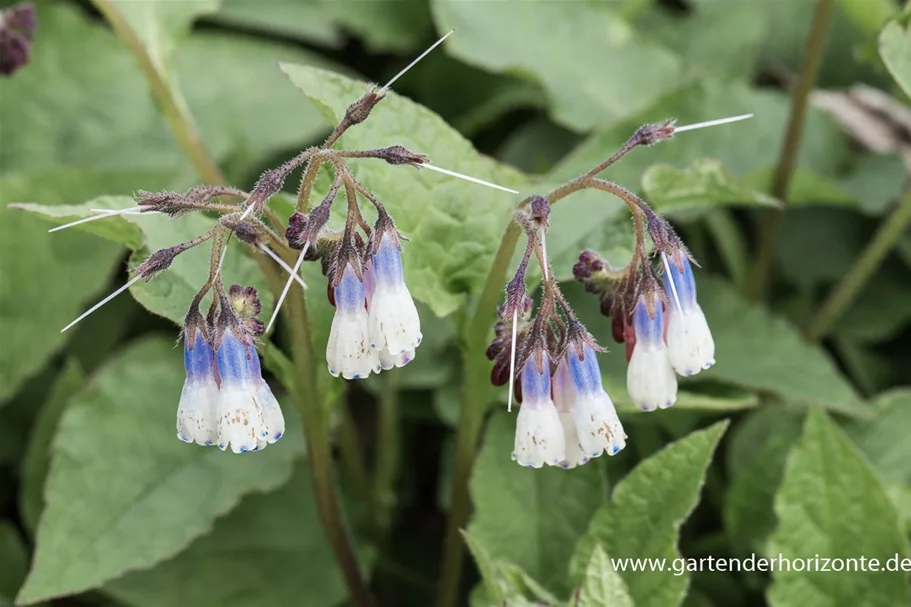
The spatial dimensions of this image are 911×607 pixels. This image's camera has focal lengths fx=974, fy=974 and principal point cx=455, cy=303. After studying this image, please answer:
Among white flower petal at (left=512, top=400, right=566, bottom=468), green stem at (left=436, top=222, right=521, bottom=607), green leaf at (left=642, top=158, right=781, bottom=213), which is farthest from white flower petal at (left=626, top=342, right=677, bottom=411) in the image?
green leaf at (left=642, top=158, right=781, bottom=213)

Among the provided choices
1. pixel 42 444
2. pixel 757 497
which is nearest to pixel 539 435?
pixel 757 497

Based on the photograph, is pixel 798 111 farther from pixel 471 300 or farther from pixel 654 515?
pixel 654 515

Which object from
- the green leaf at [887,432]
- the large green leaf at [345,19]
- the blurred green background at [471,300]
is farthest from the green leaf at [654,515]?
the large green leaf at [345,19]

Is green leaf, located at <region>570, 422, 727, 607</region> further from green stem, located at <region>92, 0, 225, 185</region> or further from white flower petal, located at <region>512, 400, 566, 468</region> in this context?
green stem, located at <region>92, 0, 225, 185</region>

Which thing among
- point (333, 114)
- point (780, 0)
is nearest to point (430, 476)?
point (333, 114)

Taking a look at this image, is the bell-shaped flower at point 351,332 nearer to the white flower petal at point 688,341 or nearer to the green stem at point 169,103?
the white flower petal at point 688,341
